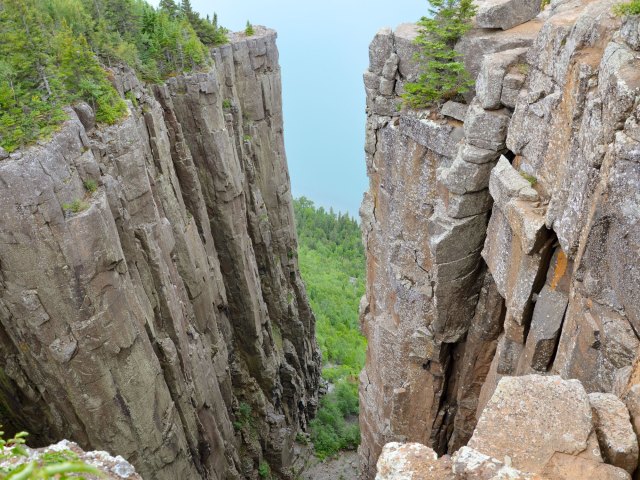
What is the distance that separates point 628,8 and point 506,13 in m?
6.75

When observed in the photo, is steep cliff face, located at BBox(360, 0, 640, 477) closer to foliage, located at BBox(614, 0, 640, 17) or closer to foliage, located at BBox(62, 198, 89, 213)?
foliage, located at BBox(614, 0, 640, 17)

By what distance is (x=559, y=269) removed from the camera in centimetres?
1262

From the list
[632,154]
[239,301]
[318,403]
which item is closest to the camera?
[632,154]

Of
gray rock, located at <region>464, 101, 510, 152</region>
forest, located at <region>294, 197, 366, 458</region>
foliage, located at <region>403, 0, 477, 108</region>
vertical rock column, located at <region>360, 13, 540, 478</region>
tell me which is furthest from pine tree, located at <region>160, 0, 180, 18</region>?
forest, located at <region>294, 197, 366, 458</region>

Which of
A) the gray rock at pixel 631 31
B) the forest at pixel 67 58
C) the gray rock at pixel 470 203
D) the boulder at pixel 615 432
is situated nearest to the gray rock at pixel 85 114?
the forest at pixel 67 58

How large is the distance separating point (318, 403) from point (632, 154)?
3714 centimetres

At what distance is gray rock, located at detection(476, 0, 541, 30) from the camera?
15.4 metres

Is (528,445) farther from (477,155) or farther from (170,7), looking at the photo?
(170,7)

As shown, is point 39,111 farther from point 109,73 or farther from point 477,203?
point 477,203

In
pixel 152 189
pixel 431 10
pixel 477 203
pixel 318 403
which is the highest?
pixel 431 10

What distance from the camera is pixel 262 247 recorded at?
38.7 metres

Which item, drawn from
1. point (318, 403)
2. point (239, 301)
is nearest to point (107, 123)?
point (239, 301)

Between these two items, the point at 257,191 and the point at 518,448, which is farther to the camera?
the point at 257,191

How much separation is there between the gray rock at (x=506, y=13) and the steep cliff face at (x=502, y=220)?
0.18 feet
